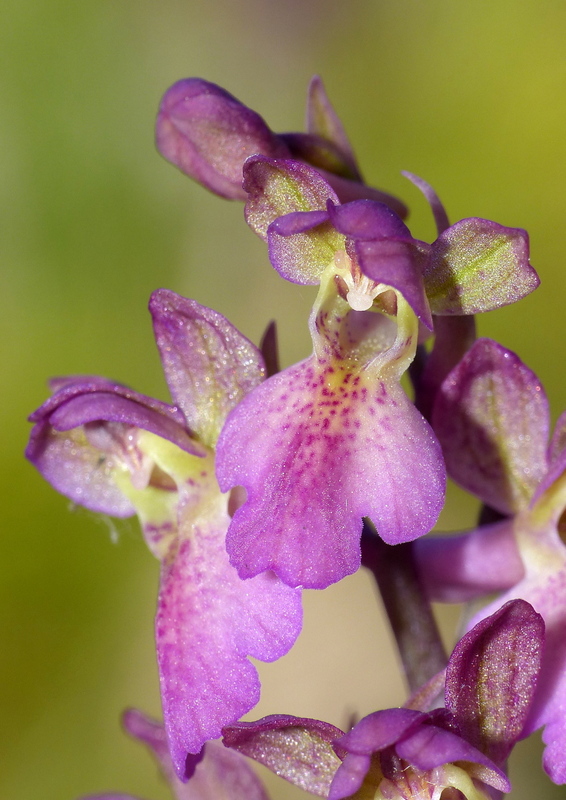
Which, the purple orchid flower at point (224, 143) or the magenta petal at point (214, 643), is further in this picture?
the purple orchid flower at point (224, 143)

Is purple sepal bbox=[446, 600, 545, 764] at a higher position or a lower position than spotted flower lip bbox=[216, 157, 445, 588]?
lower

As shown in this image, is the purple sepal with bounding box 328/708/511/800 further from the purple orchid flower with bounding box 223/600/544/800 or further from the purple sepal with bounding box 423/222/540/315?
the purple sepal with bounding box 423/222/540/315

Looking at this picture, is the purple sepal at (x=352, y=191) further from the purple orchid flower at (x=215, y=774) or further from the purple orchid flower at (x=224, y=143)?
the purple orchid flower at (x=215, y=774)

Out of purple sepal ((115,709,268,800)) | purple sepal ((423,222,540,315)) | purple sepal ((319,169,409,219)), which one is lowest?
purple sepal ((115,709,268,800))

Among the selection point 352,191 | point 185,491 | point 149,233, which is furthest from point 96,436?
point 149,233

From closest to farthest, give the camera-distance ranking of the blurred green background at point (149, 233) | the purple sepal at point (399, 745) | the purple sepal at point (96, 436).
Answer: the purple sepal at point (399, 745) < the purple sepal at point (96, 436) < the blurred green background at point (149, 233)

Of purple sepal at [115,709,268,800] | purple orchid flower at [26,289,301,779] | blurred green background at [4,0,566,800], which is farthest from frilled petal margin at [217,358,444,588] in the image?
blurred green background at [4,0,566,800]

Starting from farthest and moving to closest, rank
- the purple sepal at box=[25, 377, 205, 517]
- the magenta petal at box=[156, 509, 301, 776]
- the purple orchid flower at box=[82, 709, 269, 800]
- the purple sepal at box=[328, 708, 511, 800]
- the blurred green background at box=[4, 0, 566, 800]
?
1. the blurred green background at box=[4, 0, 566, 800]
2. the purple orchid flower at box=[82, 709, 269, 800]
3. the purple sepal at box=[25, 377, 205, 517]
4. the magenta petal at box=[156, 509, 301, 776]
5. the purple sepal at box=[328, 708, 511, 800]

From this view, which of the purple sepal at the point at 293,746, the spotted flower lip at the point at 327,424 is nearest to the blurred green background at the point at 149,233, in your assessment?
the spotted flower lip at the point at 327,424

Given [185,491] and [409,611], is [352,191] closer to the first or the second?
[185,491]
